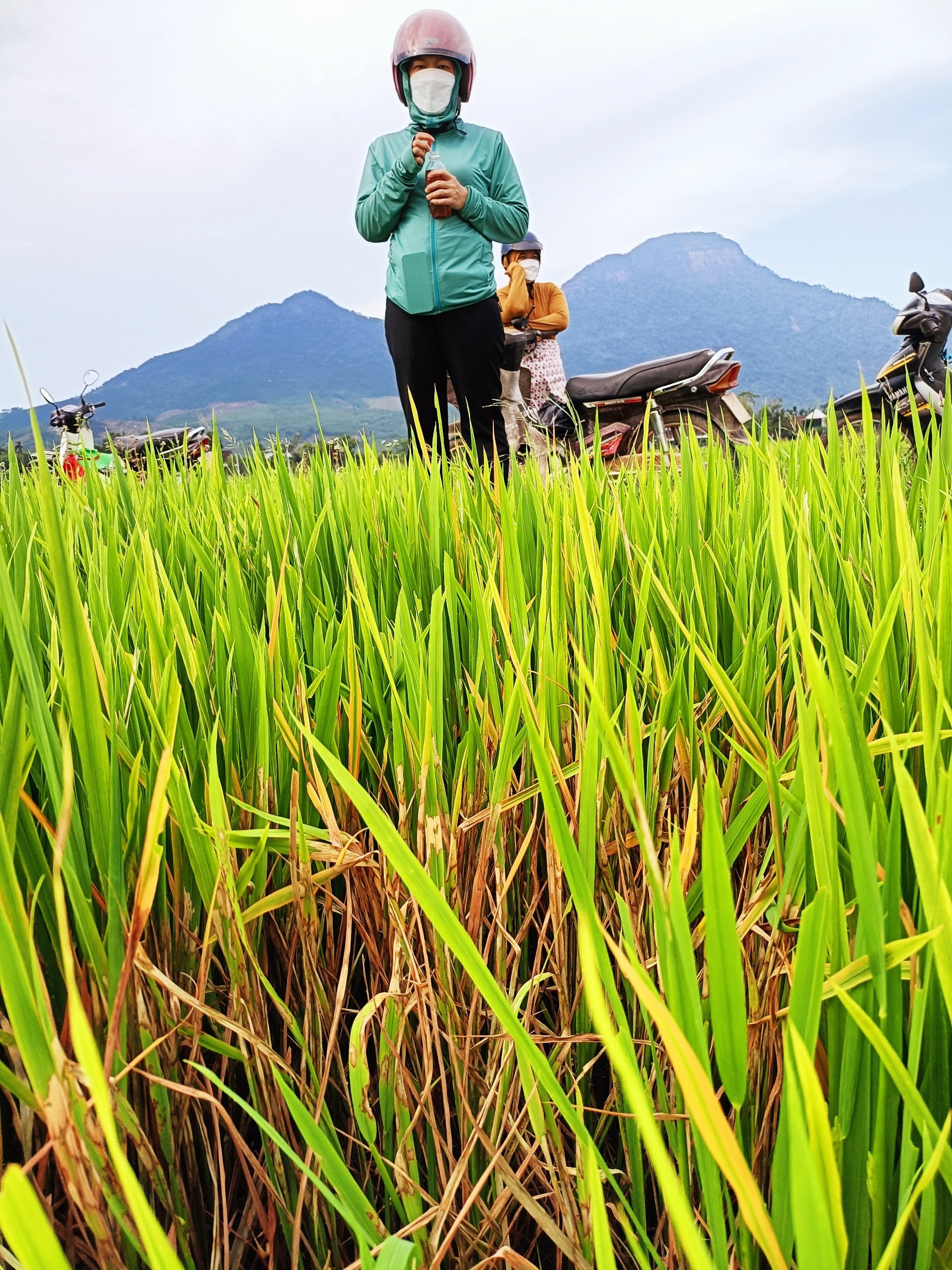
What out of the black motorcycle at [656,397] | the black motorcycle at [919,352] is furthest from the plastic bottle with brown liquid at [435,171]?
the black motorcycle at [919,352]

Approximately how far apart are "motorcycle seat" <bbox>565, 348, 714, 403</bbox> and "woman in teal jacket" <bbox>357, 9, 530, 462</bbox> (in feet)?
9.64

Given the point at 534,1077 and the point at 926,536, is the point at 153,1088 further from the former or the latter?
the point at 926,536

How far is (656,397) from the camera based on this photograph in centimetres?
456

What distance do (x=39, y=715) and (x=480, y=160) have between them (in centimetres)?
231

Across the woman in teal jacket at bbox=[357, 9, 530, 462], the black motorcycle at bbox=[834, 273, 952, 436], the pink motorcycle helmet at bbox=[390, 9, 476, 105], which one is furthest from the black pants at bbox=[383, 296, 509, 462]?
the black motorcycle at bbox=[834, 273, 952, 436]

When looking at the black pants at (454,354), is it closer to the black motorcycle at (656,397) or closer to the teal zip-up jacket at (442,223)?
the teal zip-up jacket at (442,223)

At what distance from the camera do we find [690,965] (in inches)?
8.8

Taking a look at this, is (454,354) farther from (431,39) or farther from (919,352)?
(919,352)

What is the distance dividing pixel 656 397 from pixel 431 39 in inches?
107

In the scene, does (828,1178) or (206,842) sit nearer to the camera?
(828,1178)

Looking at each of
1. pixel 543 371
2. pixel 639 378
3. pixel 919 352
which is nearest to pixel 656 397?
pixel 639 378

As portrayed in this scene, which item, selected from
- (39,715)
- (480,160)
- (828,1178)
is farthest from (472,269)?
(828,1178)

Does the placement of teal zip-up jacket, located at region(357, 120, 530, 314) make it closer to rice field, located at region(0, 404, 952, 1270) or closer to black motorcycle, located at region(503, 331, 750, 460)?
rice field, located at region(0, 404, 952, 1270)

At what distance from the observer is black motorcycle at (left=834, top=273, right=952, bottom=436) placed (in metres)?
4.08
